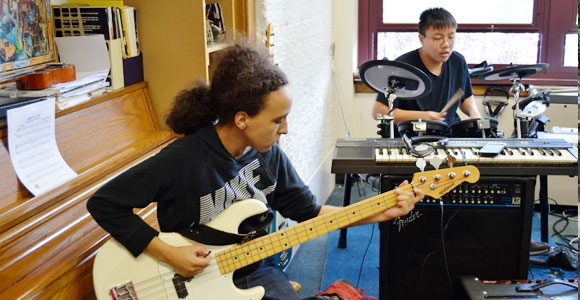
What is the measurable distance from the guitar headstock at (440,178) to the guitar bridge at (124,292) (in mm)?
880

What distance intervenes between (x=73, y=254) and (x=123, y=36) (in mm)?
898

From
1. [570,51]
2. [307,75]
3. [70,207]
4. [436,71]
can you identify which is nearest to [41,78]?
[70,207]

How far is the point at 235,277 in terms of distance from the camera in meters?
1.97

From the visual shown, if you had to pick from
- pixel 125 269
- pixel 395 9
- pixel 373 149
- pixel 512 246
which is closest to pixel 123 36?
pixel 125 269

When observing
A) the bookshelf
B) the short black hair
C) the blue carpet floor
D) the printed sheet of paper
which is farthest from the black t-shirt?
the printed sheet of paper

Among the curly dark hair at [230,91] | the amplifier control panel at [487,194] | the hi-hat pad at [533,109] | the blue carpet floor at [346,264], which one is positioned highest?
the curly dark hair at [230,91]

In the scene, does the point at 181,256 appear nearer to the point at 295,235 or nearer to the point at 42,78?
the point at 295,235

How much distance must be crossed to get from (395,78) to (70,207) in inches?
61.7

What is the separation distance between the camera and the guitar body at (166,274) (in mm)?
1714

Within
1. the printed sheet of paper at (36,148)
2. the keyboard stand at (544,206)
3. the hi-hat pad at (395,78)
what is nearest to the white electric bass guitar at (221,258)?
the printed sheet of paper at (36,148)

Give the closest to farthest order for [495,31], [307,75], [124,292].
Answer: [124,292] < [307,75] < [495,31]

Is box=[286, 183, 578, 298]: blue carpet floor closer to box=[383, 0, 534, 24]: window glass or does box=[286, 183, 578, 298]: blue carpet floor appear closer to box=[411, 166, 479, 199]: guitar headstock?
box=[411, 166, 479, 199]: guitar headstock

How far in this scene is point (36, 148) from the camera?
5.87 ft

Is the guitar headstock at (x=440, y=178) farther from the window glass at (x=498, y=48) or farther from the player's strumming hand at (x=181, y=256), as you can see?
the window glass at (x=498, y=48)
